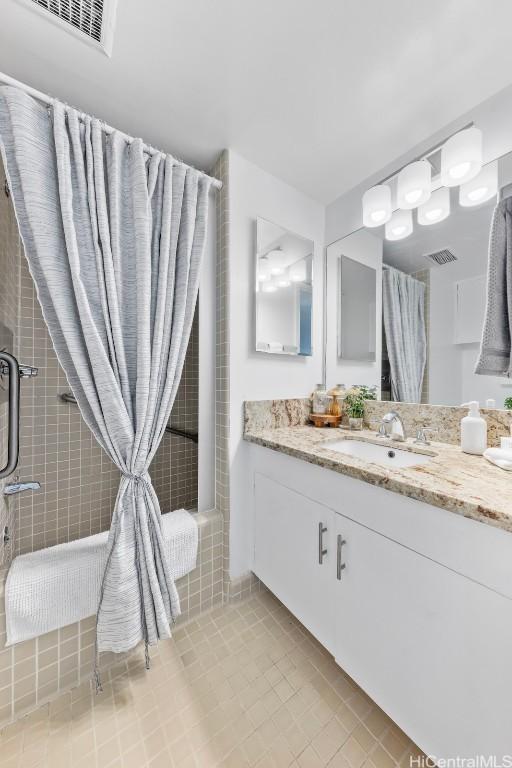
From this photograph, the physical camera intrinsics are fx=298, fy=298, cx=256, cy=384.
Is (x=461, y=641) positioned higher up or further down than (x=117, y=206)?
further down

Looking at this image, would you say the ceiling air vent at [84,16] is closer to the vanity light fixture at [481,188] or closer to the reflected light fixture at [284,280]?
the reflected light fixture at [284,280]

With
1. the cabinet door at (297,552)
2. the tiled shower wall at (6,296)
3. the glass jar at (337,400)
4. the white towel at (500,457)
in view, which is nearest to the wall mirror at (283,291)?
the glass jar at (337,400)

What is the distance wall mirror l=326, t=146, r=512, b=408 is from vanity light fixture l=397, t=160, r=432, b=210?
53 millimetres

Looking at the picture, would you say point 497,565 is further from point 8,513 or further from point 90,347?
point 8,513

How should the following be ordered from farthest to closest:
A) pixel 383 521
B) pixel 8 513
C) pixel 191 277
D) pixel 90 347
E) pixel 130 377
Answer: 1. pixel 8 513
2. pixel 191 277
3. pixel 130 377
4. pixel 90 347
5. pixel 383 521

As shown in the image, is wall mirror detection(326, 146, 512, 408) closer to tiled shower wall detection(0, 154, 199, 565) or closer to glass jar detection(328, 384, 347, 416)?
glass jar detection(328, 384, 347, 416)

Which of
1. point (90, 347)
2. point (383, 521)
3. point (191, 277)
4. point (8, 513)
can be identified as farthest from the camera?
point (8, 513)

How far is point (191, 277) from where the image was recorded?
130 centimetres

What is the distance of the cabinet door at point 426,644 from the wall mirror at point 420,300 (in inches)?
31.8

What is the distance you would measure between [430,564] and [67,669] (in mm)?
1303

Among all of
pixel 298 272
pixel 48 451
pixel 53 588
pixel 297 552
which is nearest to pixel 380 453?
pixel 297 552

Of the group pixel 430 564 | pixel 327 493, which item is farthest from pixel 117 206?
pixel 430 564

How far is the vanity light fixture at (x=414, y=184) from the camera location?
1.35 metres

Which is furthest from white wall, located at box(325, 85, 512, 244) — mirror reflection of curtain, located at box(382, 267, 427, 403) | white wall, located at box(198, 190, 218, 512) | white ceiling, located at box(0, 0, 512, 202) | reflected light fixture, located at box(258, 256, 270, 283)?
white wall, located at box(198, 190, 218, 512)
